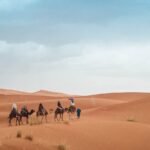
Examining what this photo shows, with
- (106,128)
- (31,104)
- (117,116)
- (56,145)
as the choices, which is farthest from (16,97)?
(56,145)

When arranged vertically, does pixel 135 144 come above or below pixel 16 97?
below

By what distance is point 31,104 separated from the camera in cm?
5853

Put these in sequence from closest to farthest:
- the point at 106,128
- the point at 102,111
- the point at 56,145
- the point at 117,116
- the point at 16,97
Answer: the point at 56,145, the point at 106,128, the point at 117,116, the point at 102,111, the point at 16,97

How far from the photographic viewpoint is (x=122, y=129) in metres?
25.4

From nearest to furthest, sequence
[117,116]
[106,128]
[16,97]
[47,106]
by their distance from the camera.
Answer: [106,128], [117,116], [47,106], [16,97]

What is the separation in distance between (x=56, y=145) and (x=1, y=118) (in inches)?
1010

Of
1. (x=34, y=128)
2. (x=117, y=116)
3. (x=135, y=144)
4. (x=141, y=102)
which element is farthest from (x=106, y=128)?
(x=141, y=102)

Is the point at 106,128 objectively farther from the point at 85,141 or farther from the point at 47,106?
the point at 47,106

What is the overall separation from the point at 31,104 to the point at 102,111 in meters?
15.4

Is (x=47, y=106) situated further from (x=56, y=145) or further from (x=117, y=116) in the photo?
(x=56, y=145)

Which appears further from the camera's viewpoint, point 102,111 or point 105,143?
point 102,111

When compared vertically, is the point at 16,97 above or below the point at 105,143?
above

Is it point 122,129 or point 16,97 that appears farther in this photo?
point 16,97

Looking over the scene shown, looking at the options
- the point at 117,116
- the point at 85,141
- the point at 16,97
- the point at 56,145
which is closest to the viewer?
the point at 56,145
